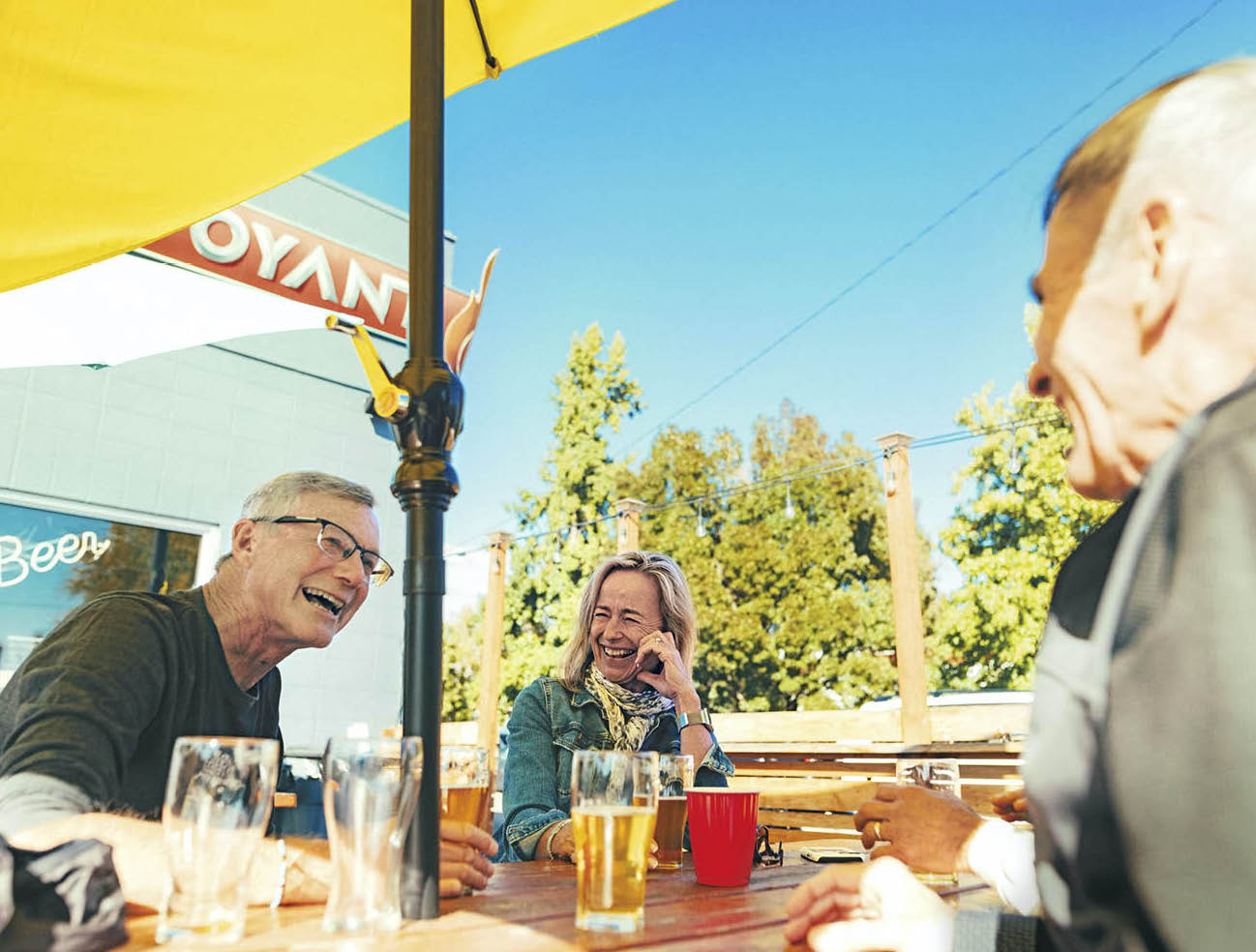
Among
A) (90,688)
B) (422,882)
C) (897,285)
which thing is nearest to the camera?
(422,882)

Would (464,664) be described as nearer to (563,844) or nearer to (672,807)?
(563,844)

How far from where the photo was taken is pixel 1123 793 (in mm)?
511

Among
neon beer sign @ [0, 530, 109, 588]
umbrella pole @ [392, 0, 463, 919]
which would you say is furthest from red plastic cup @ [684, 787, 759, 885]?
neon beer sign @ [0, 530, 109, 588]

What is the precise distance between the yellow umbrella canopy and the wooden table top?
148 centimetres

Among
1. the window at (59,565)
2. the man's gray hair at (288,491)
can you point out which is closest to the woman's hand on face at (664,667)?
the man's gray hair at (288,491)

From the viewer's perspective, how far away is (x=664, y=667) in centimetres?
265

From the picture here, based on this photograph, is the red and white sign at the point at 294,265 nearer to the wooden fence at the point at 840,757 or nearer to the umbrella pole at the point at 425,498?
the wooden fence at the point at 840,757

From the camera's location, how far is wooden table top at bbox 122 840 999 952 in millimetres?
787

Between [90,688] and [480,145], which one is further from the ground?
[480,145]

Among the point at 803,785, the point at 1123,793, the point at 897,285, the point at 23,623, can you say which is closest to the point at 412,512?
the point at 1123,793

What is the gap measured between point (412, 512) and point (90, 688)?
79 cm

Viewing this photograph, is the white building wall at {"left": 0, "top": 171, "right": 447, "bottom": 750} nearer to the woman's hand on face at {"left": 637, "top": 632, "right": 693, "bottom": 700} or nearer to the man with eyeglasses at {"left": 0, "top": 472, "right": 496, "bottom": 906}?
the woman's hand on face at {"left": 637, "top": 632, "right": 693, "bottom": 700}

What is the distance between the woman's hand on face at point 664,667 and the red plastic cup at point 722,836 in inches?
47.5

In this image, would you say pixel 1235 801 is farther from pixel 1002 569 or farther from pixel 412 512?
pixel 1002 569
